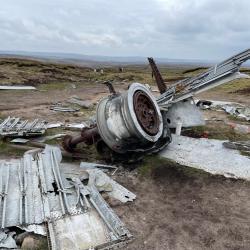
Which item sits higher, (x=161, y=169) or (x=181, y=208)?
(x=161, y=169)

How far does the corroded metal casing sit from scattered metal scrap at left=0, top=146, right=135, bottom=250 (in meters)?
1.07

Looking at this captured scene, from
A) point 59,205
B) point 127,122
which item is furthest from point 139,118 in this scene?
point 59,205

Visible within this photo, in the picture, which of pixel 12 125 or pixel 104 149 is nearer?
pixel 104 149

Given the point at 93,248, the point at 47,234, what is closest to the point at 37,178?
the point at 47,234

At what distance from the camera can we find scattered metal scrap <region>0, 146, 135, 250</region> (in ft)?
21.2

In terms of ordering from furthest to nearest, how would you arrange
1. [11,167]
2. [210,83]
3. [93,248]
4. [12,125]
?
[12,125]
[210,83]
[11,167]
[93,248]

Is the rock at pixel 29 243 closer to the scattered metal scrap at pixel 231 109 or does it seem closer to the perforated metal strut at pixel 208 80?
the perforated metal strut at pixel 208 80

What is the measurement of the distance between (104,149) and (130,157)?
872 millimetres

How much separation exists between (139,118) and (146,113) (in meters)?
0.65

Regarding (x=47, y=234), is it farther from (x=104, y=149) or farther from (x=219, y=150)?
(x=219, y=150)

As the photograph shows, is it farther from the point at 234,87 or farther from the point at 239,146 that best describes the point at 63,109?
the point at 234,87

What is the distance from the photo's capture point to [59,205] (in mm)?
7312

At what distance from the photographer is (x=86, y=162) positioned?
10.3 m

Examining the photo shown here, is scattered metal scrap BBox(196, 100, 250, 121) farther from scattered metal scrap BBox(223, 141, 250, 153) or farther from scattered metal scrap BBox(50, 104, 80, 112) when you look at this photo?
scattered metal scrap BBox(50, 104, 80, 112)
